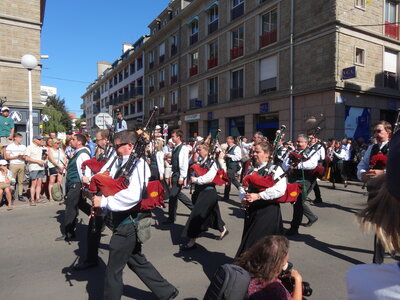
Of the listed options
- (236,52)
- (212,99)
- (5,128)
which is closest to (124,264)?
(5,128)

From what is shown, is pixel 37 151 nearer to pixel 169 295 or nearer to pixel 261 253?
pixel 169 295

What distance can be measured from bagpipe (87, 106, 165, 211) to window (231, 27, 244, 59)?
19.4 metres

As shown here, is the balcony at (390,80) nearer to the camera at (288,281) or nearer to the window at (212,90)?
the window at (212,90)

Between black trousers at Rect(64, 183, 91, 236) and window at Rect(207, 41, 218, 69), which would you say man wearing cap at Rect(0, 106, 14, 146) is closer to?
black trousers at Rect(64, 183, 91, 236)

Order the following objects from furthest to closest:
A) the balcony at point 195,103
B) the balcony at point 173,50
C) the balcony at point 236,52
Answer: the balcony at point 173,50 → the balcony at point 195,103 → the balcony at point 236,52

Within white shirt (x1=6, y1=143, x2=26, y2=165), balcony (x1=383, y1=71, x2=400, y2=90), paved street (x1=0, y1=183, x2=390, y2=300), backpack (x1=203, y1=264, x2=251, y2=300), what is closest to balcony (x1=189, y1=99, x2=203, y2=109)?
balcony (x1=383, y1=71, x2=400, y2=90)

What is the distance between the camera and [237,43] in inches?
861

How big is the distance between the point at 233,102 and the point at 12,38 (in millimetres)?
14601

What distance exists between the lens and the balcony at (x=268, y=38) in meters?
18.7

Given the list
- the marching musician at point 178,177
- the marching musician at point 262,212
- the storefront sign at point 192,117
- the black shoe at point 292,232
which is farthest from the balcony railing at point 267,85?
the marching musician at point 262,212

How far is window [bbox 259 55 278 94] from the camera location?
741 inches

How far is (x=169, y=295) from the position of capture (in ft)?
10.6

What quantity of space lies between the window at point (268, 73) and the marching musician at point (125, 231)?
1707 centimetres

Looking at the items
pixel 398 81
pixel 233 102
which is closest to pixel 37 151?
pixel 233 102
